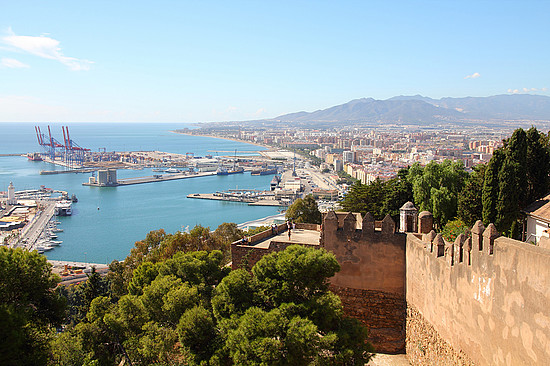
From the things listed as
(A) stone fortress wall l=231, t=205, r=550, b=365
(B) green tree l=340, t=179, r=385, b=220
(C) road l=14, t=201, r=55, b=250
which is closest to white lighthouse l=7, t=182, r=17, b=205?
(C) road l=14, t=201, r=55, b=250

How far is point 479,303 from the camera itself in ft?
19.4

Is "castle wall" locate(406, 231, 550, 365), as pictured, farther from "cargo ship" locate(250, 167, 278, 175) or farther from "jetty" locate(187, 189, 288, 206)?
"cargo ship" locate(250, 167, 278, 175)

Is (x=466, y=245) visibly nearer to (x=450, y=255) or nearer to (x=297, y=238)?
(x=450, y=255)

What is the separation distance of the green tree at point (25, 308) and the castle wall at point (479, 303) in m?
6.45

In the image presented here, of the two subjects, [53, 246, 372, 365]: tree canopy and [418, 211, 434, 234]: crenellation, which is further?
[418, 211, 434, 234]: crenellation

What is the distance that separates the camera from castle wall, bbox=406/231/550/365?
484 centimetres

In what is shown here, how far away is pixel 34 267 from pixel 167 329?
2712mm

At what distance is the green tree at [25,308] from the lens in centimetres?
715

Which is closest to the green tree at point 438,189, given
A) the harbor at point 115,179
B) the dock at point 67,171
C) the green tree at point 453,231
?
the green tree at point 453,231

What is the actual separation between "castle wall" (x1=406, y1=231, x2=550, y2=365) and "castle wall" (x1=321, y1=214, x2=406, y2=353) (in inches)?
15.2

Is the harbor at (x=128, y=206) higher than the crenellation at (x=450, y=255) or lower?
lower

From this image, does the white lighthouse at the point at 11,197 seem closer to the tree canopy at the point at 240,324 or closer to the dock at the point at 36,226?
the dock at the point at 36,226

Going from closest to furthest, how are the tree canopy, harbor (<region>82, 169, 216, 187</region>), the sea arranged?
the tree canopy → the sea → harbor (<region>82, 169, 216, 187</region>)

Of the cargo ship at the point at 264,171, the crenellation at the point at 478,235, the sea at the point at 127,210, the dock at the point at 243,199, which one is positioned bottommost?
the cargo ship at the point at 264,171
